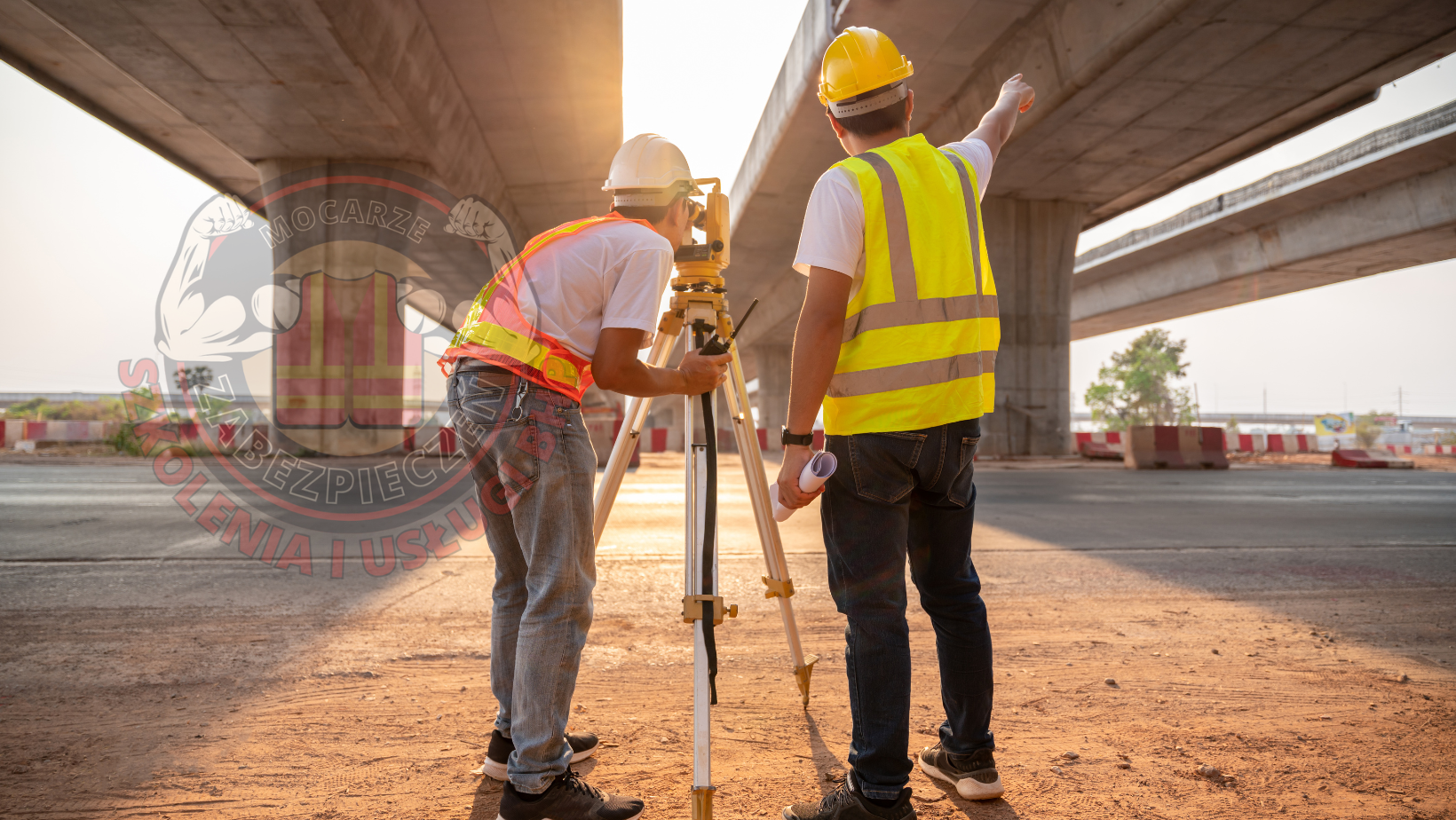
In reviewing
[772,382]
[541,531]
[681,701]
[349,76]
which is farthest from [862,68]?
[772,382]

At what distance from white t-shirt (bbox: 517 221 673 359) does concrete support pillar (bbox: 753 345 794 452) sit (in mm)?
40583

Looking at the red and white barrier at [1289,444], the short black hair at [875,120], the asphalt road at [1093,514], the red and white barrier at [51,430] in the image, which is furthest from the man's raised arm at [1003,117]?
the red and white barrier at [1289,444]

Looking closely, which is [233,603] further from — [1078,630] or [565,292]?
[1078,630]

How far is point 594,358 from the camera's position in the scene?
201 cm

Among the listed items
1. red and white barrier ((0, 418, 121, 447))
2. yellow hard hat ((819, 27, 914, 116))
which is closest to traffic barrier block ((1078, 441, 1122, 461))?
yellow hard hat ((819, 27, 914, 116))

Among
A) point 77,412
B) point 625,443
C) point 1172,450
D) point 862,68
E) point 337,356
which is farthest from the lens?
point 77,412

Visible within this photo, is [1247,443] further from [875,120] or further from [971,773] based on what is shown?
[875,120]

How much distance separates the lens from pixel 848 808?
6.29ft

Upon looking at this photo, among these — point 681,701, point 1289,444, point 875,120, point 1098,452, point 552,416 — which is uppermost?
point 875,120

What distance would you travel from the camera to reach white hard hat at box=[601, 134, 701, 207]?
2.15 meters

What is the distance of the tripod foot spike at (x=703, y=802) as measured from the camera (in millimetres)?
1800

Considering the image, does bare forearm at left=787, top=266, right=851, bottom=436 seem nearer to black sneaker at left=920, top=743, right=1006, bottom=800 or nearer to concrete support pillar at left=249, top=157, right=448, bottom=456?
black sneaker at left=920, top=743, right=1006, bottom=800

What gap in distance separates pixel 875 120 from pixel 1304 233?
27.2 meters

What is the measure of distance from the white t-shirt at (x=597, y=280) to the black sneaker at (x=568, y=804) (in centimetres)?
113
